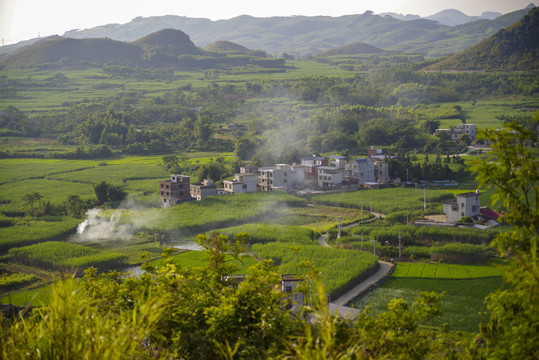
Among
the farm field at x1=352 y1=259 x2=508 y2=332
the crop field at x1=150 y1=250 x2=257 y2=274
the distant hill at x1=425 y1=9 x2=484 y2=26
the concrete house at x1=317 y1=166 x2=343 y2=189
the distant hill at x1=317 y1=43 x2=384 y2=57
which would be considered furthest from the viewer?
the distant hill at x1=425 y1=9 x2=484 y2=26

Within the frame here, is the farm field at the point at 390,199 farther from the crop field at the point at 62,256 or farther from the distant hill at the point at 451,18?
the distant hill at the point at 451,18

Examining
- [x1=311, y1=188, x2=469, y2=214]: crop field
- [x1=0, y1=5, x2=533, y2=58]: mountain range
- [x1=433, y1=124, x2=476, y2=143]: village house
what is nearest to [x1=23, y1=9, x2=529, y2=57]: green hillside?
[x1=0, y1=5, x2=533, y2=58]: mountain range

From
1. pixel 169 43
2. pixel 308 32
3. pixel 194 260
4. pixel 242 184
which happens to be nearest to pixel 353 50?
pixel 169 43

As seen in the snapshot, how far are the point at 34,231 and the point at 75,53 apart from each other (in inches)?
1684

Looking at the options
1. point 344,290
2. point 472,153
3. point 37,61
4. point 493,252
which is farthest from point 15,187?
point 37,61

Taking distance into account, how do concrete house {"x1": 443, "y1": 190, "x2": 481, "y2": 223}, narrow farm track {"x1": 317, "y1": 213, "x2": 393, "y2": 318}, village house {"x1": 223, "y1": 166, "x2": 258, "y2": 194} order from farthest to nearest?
village house {"x1": 223, "y1": 166, "x2": 258, "y2": 194}
concrete house {"x1": 443, "y1": 190, "x2": 481, "y2": 223}
narrow farm track {"x1": 317, "y1": 213, "x2": 393, "y2": 318}

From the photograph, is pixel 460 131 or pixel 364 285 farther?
pixel 460 131

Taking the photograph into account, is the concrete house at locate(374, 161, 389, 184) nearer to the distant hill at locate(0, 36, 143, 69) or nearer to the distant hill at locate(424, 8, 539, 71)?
the distant hill at locate(424, 8, 539, 71)

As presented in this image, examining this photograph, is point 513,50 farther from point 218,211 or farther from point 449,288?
point 449,288

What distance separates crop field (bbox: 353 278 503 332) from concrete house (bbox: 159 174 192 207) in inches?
346

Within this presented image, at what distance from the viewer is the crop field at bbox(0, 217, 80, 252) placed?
45.6 feet

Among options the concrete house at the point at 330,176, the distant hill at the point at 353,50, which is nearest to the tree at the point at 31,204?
the concrete house at the point at 330,176

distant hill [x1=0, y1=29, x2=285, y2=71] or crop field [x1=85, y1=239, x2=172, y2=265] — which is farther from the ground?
distant hill [x1=0, y1=29, x2=285, y2=71]

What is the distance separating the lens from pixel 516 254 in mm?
3029
